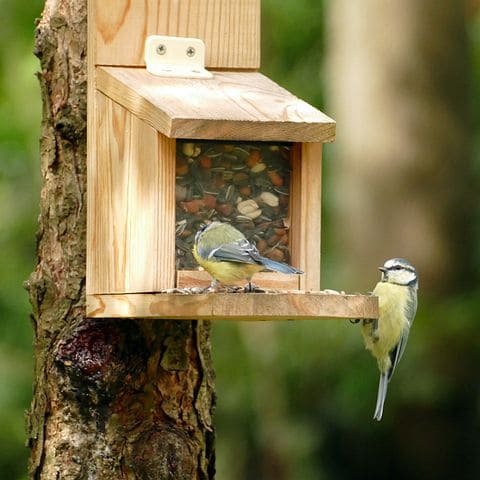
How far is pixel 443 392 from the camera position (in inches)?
286

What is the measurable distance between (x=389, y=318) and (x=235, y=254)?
1542 millimetres

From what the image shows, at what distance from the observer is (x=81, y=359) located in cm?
366

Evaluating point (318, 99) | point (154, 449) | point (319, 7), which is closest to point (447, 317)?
point (318, 99)

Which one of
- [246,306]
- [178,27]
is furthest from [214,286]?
[178,27]

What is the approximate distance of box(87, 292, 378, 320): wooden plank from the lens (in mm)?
3258

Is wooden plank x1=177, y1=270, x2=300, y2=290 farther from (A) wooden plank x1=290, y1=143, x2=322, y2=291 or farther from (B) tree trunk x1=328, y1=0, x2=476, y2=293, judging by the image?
(B) tree trunk x1=328, y1=0, x2=476, y2=293

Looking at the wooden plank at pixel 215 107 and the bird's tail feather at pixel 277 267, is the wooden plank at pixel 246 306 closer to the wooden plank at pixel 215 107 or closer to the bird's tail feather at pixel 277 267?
the bird's tail feather at pixel 277 267

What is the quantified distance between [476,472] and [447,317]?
945mm

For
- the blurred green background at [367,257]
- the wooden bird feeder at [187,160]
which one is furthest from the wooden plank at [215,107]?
the blurred green background at [367,257]

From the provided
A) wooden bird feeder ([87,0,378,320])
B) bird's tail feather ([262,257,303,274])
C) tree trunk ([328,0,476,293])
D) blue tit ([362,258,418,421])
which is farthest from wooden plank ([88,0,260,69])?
tree trunk ([328,0,476,293])

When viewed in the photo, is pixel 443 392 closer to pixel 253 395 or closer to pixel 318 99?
pixel 253 395

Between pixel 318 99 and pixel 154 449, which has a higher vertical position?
pixel 318 99

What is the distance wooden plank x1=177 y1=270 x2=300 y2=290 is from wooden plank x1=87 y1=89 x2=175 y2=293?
0.04 meters

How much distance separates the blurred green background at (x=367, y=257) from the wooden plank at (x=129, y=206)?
281cm
